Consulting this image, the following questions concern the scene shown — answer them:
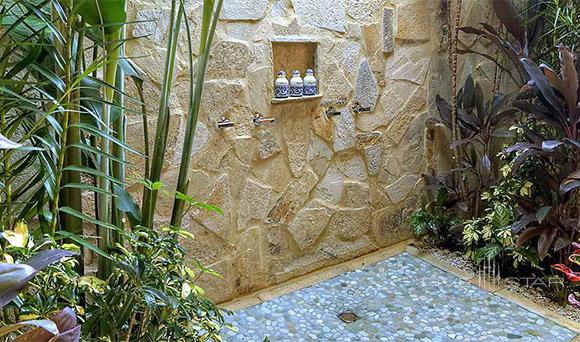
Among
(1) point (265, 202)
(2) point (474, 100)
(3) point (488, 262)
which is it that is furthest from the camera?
(2) point (474, 100)

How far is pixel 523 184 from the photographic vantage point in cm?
240

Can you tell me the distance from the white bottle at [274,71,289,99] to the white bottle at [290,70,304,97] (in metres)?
0.03

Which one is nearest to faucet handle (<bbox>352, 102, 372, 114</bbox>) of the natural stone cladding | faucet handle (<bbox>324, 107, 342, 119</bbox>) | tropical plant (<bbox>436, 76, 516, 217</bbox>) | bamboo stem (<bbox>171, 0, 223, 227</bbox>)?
the natural stone cladding

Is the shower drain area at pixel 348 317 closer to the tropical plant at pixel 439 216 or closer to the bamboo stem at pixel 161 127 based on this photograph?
the tropical plant at pixel 439 216

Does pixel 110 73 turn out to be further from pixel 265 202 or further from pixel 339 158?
pixel 339 158

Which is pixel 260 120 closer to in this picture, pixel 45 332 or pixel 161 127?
pixel 161 127

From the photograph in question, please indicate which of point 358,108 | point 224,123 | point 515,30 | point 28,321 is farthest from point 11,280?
point 515,30

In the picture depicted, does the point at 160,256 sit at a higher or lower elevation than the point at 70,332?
lower

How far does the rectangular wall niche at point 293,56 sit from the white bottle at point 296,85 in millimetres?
27

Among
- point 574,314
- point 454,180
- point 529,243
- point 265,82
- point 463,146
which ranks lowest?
point 574,314

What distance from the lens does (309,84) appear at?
2.26 metres

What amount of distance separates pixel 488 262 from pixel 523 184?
424mm

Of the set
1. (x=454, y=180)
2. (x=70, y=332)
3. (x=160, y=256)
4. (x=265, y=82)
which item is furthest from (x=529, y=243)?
(x=70, y=332)

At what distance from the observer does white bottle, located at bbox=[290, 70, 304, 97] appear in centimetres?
222
